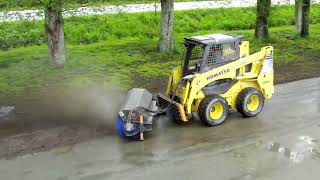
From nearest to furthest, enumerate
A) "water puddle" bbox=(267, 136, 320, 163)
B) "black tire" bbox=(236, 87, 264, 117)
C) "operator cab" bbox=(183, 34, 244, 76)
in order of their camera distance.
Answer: "water puddle" bbox=(267, 136, 320, 163) < "operator cab" bbox=(183, 34, 244, 76) < "black tire" bbox=(236, 87, 264, 117)

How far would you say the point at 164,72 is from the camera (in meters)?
18.0

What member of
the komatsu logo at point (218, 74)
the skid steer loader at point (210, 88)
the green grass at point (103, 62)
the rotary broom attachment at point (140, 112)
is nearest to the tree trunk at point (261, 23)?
the green grass at point (103, 62)

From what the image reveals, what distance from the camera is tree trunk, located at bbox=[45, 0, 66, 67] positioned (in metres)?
17.7

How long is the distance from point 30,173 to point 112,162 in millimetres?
1601

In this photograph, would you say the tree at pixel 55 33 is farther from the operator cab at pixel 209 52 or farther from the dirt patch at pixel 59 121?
the operator cab at pixel 209 52

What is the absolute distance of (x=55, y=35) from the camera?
59.5ft

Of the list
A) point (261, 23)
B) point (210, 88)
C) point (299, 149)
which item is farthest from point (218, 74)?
point (261, 23)

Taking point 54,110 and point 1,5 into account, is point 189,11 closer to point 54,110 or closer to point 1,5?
point 1,5

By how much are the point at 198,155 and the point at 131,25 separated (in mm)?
17967

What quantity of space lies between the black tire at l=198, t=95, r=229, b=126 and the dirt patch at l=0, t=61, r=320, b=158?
7.12 feet

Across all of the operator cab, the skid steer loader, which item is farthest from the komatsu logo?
the operator cab

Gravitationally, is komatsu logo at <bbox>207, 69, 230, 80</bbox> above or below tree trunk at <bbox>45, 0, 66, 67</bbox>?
below

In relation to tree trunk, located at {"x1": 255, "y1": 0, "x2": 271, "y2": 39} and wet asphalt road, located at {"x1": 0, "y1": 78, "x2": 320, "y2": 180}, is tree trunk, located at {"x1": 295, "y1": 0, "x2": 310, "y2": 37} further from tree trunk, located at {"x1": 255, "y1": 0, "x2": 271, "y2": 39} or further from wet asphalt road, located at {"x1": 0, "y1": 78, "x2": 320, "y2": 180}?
wet asphalt road, located at {"x1": 0, "y1": 78, "x2": 320, "y2": 180}

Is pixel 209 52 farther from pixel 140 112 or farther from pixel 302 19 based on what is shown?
pixel 302 19
